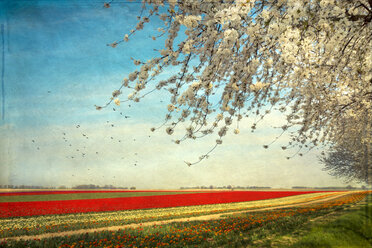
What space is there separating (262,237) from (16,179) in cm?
655

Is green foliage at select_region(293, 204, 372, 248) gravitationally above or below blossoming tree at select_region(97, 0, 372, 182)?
below

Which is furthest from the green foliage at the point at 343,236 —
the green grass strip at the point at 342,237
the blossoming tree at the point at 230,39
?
the blossoming tree at the point at 230,39

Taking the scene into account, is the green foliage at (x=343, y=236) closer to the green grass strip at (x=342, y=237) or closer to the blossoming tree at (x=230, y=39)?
the green grass strip at (x=342, y=237)

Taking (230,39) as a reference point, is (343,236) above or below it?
below

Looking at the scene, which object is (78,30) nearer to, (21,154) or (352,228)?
(21,154)

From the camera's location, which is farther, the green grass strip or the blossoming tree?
the green grass strip

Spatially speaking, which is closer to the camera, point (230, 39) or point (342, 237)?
point (230, 39)

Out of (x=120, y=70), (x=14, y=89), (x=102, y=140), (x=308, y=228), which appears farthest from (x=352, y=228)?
(x=14, y=89)

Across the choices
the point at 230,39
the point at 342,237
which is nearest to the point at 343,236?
the point at 342,237

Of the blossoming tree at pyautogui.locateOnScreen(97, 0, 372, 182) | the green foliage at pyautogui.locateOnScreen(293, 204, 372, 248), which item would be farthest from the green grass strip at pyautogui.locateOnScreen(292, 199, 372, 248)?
the blossoming tree at pyautogui.locateOnScreen(97, 0, 372, 182)

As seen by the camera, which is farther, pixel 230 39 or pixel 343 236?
pixel 343 236

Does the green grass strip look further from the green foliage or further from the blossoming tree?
the blossoming tree

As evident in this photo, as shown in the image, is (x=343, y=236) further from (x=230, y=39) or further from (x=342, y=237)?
(x=230, y=39)

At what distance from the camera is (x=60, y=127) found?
6398 mm
